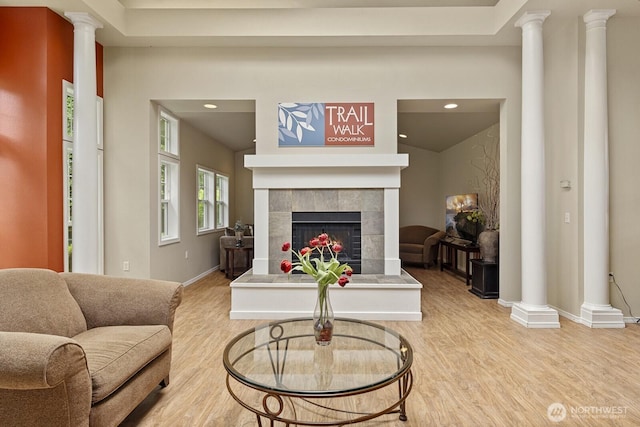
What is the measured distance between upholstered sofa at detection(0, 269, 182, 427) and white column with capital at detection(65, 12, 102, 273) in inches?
58.7

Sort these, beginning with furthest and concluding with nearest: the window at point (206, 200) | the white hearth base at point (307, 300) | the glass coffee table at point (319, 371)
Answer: the window at point (206, 200), the white hearth base at point (307, 300), the glass coffee table at point (319, 371)

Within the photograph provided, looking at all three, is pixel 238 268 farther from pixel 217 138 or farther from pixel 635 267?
pixel 635 267

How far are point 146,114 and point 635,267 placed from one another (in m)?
5.77

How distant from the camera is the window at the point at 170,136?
4.84 meters

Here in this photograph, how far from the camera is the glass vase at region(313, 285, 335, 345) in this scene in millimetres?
1860

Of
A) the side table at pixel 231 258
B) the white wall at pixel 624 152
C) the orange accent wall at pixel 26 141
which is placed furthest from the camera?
the side table at pixel 231 258

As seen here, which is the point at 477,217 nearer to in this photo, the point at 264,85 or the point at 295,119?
the point at 295,119

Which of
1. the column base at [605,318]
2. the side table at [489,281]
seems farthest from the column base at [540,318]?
the side table at [489,281]

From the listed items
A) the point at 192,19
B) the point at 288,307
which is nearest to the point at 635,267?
the point at 288,307

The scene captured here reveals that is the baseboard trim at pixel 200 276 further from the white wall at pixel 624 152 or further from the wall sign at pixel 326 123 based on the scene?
the white wall at pixel 624 152

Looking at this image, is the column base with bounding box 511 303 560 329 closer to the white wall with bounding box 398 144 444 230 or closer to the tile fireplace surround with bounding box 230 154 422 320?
the tile fireplace surround with bounding box 230 154 422 320

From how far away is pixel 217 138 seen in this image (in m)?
6.60

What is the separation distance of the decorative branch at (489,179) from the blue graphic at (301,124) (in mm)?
2750

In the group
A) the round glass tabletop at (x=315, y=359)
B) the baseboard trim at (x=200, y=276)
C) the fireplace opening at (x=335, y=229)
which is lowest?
the baseboard trim at (x=200, y=276)
